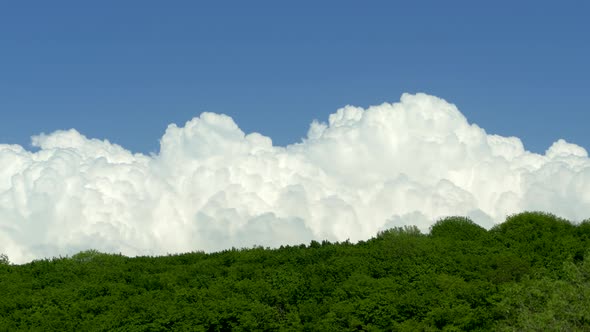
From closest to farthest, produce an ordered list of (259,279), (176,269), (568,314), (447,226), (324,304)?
1. (568,314)
2. (324,304)
3. (259,279)
4. (176,269)
5. (447,226)

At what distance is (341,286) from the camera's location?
54906 millimetres

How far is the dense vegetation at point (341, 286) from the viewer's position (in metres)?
49.9

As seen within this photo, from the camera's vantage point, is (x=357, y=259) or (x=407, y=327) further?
(x=357, y=259)

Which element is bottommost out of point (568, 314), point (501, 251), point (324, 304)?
point (568, 314)

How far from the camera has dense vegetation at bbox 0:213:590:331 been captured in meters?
49.9

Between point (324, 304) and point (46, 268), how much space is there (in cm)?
2491

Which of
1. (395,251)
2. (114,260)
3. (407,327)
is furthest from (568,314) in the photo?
(114,260)

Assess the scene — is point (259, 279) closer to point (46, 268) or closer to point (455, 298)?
point (455, 298)

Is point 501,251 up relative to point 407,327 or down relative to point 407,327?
up

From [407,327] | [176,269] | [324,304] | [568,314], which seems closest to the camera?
[568,314]

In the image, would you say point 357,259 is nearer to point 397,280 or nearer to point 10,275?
point 397,280

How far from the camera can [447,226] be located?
66438 mm

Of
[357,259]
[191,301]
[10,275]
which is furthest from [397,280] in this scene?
[10,275]

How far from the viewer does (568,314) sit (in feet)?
137
